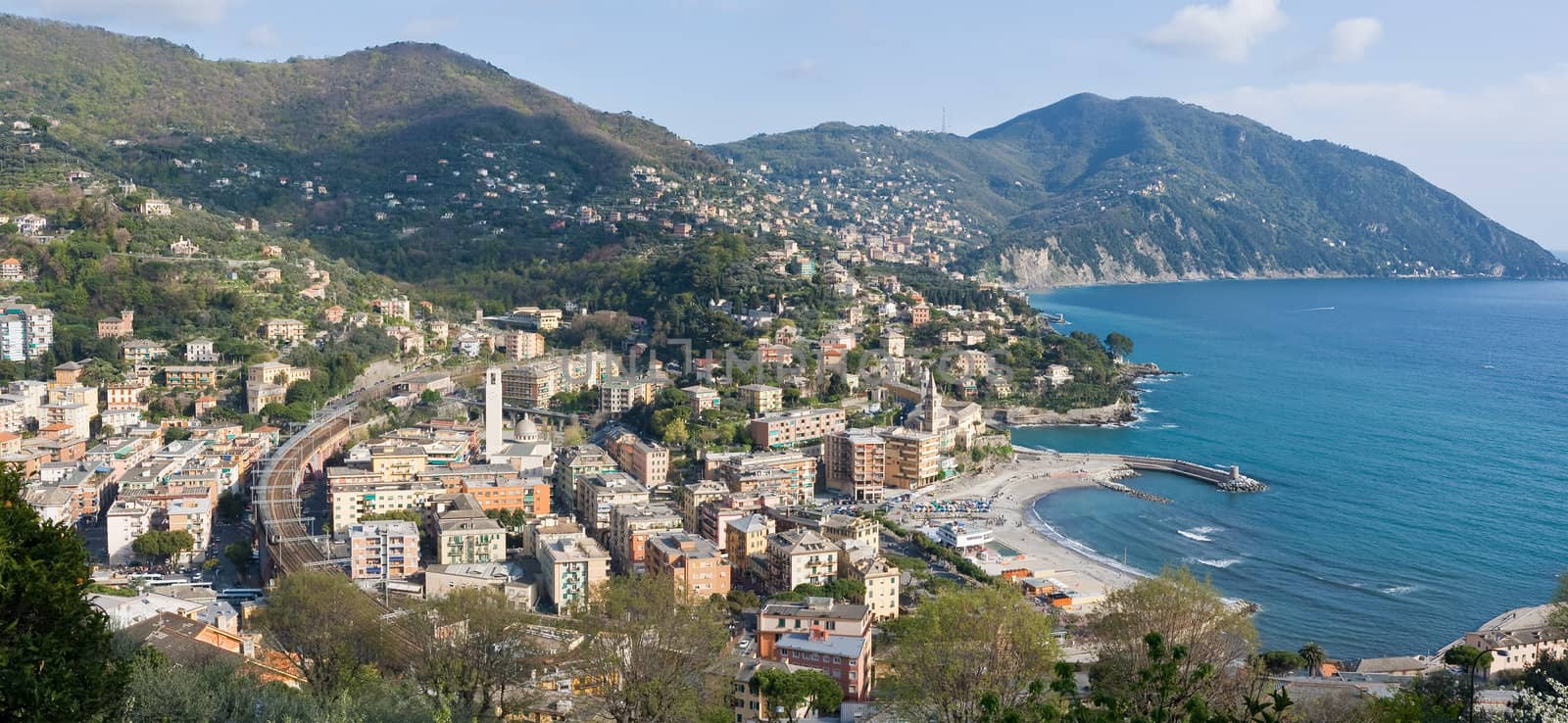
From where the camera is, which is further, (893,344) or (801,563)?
(893,344)

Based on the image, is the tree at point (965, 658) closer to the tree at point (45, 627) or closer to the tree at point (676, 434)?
the tree at point (45, 627)

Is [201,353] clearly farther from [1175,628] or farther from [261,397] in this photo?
[1175,628]

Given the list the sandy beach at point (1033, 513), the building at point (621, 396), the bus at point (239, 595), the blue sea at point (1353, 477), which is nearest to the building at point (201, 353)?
the building at point (621, 396)

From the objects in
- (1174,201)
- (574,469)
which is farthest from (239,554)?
(1174,201)

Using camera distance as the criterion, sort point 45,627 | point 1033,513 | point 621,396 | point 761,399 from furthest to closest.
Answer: point 621,396, point 761,399, point 1033,513, point 45,627

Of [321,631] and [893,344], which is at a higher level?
A: [893,344]

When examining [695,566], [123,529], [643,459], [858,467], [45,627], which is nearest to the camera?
[45,627]

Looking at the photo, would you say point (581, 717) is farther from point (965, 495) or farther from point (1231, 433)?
point (1231, 433)

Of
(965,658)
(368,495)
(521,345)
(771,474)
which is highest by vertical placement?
(521,345)
